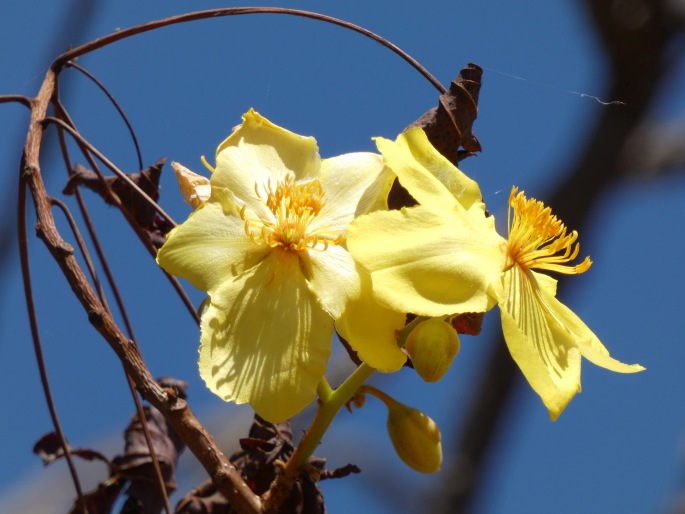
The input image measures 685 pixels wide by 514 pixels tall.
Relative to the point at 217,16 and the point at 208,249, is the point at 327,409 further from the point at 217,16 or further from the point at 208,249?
the point at 217,16

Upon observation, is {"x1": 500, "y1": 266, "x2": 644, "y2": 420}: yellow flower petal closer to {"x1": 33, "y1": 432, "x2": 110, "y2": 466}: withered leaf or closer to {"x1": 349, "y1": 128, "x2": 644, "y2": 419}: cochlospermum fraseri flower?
{"x1": 349, "y1": 128, "x2": 644, "y2": 419}: cochlospermum fraseri flower

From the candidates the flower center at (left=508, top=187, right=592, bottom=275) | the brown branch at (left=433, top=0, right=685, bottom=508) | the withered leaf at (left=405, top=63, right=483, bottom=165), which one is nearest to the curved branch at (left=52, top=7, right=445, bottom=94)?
the withered leaf at (left=405, top=63, right=483, bottom=165)

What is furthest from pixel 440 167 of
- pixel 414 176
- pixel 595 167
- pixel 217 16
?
pixel 595 167

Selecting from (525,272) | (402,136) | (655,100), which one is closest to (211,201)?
(402,136)

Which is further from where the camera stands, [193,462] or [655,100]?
[193,462]

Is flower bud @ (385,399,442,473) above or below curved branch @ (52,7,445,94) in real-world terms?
below

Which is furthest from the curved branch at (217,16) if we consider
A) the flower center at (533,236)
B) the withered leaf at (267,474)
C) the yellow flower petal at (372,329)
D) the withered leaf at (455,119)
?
the withered leaf at (267,474)

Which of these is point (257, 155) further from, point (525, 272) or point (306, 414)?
point (306, 414)
